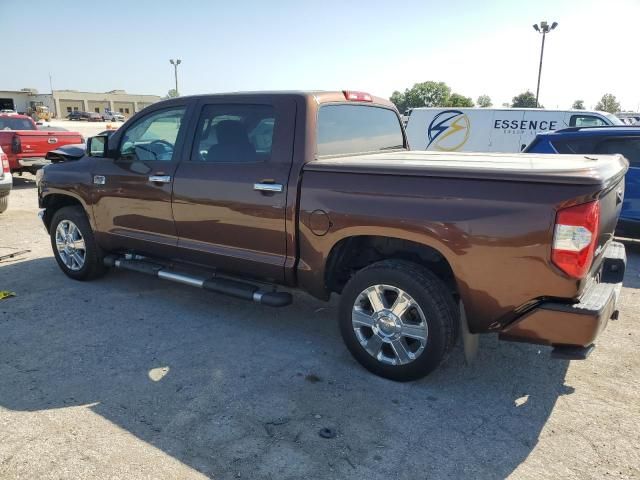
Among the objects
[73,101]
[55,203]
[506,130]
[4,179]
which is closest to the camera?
[55,203]

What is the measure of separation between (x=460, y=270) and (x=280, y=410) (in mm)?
1383

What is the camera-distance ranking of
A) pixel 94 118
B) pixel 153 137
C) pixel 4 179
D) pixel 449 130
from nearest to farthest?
pixel 153 137
pixel 4 179
pixel 449 130
pixel 94 118

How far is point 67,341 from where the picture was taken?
396 centimetres

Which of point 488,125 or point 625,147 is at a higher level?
point 488,125

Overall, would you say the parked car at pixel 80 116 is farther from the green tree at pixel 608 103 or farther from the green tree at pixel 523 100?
the green tree at pixel 608 103

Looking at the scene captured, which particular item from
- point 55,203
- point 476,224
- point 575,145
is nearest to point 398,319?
point 476,224

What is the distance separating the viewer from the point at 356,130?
14.1 feet

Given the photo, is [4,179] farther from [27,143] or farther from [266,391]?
[266,391]

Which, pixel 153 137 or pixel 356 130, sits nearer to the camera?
pixel 356 130

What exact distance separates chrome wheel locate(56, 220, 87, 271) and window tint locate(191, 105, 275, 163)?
6.31 ft

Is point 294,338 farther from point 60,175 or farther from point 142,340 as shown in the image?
point 60,175

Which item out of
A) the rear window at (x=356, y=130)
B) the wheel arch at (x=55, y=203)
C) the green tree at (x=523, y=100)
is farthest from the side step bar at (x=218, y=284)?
the green tree at (x=523, y=100)

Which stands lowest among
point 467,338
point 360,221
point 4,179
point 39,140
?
point 467,338

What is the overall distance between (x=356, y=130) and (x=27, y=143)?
10016 millimetres
